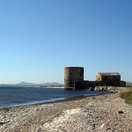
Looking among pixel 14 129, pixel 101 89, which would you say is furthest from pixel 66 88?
pixel 14 129

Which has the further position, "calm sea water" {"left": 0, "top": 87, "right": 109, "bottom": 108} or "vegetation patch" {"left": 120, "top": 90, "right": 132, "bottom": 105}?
"calm sea water" {"left": 0, "top": 87, "right": 109, "bottom": 108}

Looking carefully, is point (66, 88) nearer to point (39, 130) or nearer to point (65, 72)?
point (65, 72)

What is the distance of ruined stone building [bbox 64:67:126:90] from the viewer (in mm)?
51625

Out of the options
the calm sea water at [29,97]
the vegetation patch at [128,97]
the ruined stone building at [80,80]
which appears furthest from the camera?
the ruined stone building at [80,80]

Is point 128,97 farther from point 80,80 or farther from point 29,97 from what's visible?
point 80,80

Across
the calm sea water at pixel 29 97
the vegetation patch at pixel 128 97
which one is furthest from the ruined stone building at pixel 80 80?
the vegetation patch at pixel 128 97

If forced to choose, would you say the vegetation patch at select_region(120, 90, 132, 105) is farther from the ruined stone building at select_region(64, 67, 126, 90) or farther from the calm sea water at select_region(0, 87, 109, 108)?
the ruined stone building at select_region(64, 67, 126, 90)

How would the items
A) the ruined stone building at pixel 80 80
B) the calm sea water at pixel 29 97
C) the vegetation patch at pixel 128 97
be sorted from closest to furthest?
the vegetation patch at pixel 128 97 < the calm sea water at pixel 29 97 < the ruined stone building at pixel 80 80

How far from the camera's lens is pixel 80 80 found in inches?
2093

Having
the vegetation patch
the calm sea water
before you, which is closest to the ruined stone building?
the calm sea water

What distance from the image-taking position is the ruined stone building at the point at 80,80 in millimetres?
51625

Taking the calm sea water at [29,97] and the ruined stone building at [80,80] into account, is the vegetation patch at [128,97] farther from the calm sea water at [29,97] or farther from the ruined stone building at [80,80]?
the ruined stone building at [80,80]

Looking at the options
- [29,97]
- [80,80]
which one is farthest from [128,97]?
[80,80]

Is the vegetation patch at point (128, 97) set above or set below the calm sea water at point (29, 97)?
above
